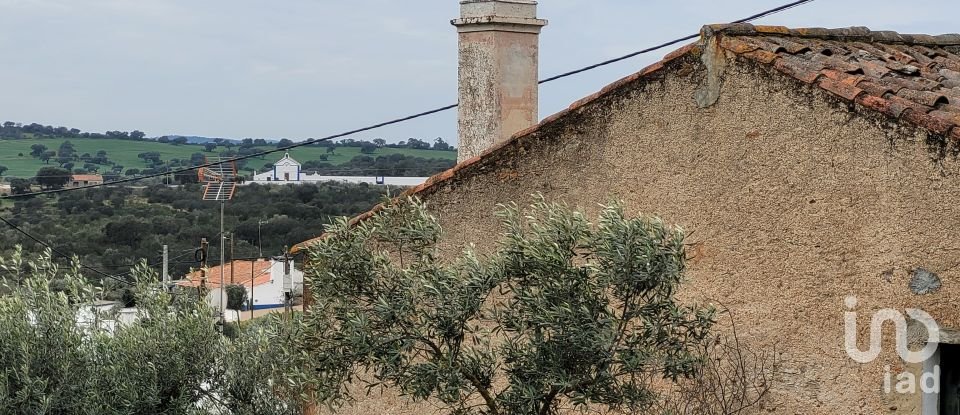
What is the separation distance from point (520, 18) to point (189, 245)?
3137 cm

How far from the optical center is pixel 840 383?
8.00 metres

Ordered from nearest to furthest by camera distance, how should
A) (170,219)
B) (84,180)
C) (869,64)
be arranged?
1. (869,64)
2. (170,219)
3. (84,180)

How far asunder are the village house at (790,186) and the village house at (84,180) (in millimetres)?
51787

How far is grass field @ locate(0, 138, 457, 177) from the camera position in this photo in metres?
72.0

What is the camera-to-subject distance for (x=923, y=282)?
302 inches

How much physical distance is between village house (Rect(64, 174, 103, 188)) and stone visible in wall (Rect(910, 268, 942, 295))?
53847 mm

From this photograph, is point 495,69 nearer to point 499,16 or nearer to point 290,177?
point 499,16

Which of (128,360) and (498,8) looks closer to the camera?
(128,360)

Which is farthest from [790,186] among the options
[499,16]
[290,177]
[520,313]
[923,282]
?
[290,177]

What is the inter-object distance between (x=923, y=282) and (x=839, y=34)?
2823mm

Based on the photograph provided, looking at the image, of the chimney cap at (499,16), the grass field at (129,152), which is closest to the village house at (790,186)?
the chimney cap at (499,16)

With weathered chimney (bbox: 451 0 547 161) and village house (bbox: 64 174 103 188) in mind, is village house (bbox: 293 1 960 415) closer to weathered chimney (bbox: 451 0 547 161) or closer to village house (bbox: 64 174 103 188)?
weathered chimney (bbox: 451 0 547 161)

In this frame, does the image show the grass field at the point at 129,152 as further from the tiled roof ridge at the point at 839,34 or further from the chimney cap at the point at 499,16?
the tiled roof ridge at the point at 839,34

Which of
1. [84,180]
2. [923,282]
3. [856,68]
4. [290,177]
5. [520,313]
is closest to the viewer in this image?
[520,313]
